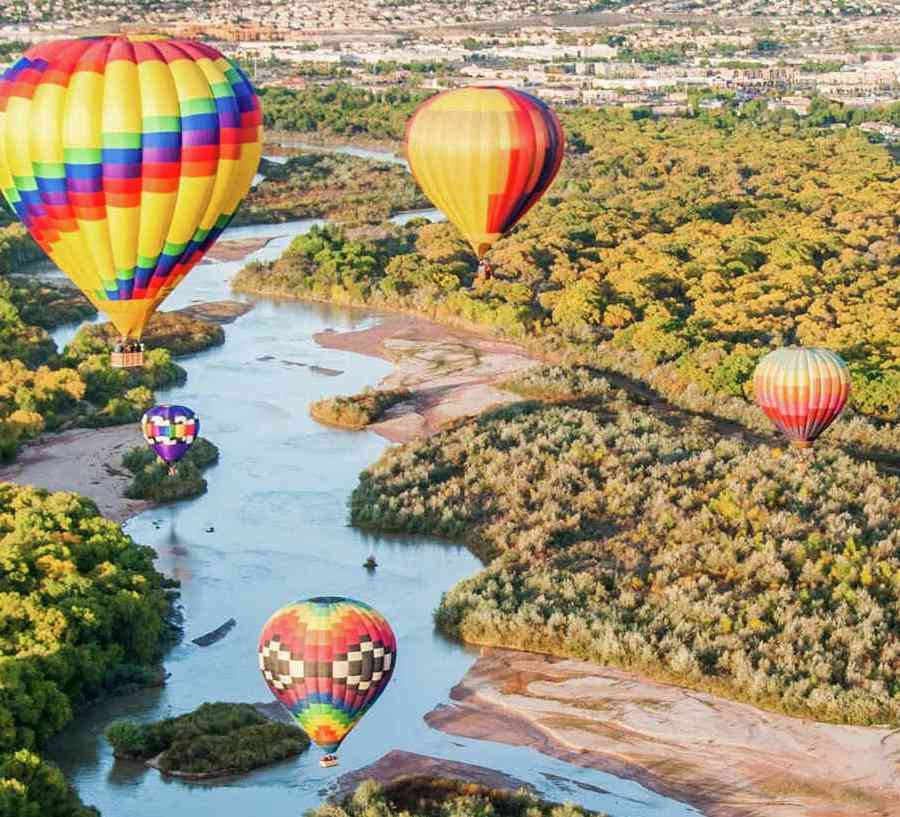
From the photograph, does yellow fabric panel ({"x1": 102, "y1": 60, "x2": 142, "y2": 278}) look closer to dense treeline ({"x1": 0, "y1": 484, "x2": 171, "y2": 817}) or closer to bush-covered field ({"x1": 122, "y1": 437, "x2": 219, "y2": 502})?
dense treeline ({"x1": 0, "y1": 484, "x2": 171, "y2": 817})

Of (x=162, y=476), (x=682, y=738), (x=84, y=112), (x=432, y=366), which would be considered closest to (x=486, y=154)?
(x=162, y=476)

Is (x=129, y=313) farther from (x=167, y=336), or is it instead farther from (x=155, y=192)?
(x=167, y=336)

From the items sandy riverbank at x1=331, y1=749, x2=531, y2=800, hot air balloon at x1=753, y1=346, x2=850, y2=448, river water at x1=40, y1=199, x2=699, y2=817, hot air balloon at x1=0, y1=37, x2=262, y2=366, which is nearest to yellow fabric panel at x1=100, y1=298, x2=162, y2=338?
hot air balloon at x1=0, y1=37, x2=262, y2=366

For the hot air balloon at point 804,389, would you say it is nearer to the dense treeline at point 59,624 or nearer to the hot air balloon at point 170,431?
the hot air balloon at point 170,431

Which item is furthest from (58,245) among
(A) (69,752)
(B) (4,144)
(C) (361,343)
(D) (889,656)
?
(C) (361,343)

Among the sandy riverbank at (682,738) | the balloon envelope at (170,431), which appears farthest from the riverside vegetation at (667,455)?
the balloon envelope at (170,431)
